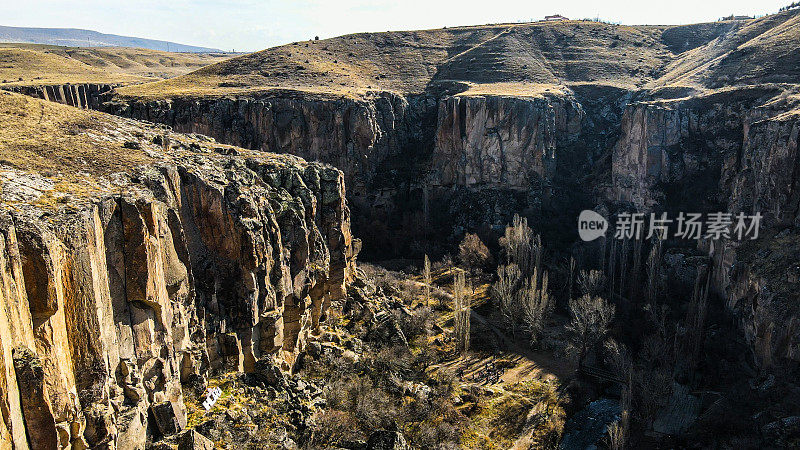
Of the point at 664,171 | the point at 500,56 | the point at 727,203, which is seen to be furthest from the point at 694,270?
the point at 500,56

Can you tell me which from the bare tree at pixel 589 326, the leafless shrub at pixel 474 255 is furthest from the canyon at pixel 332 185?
the bare tree at pixel 589 326

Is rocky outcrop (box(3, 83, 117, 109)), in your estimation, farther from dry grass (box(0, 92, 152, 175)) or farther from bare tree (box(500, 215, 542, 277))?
bare tree (box(500, 215, 542, 277))

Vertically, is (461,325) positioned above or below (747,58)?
below

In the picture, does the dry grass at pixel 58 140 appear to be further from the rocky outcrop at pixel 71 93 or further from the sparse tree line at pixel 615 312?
the rocky outcrop at pixel 71 93

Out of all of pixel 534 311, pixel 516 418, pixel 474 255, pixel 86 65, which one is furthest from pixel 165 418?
pixel 86 65

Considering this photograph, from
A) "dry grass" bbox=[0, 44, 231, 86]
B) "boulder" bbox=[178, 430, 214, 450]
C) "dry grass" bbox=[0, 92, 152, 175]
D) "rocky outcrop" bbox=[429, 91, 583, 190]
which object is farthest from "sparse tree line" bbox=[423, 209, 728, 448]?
"dry grass" bbox=[0, 44, 231, 86]

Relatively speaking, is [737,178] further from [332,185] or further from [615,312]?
[332,185]
